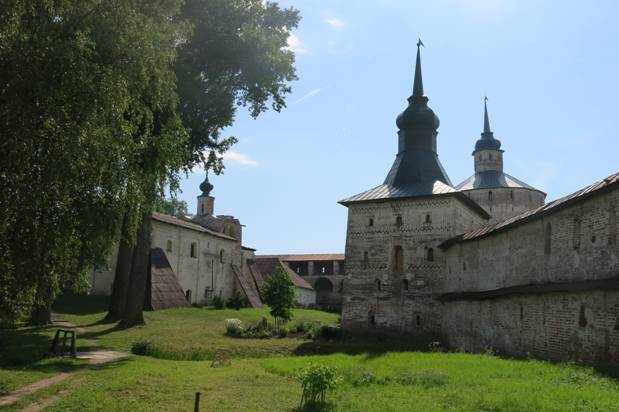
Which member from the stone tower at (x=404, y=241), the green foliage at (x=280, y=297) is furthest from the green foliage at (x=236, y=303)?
the stone tower at (x=404, y=241)

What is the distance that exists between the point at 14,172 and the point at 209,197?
142ft

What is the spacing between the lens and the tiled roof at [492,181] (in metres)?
40.0

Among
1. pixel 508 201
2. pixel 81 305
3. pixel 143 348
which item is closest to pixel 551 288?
pixel 143 348

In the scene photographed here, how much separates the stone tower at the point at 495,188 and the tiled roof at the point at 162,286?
20.3 m

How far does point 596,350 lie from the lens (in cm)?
1262

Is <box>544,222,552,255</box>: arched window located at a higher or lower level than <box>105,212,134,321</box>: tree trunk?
higher

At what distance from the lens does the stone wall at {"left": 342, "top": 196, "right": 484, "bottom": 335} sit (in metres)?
26.8

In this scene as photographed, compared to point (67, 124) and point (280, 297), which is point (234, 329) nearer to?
point (280, 297)

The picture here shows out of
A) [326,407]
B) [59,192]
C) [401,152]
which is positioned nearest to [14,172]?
[59,192]

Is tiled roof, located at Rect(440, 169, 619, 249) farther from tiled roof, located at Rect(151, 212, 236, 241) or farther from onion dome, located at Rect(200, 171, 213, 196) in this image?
onion dome, located at Rect(200, 171, 213, 196)

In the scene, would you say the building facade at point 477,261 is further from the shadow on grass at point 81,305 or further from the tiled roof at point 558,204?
the shadow on grass at point 81,305

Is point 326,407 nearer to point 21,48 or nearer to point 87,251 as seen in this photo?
point 87,251

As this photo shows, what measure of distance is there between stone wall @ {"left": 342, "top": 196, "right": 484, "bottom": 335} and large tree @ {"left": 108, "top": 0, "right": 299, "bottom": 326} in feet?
26.5

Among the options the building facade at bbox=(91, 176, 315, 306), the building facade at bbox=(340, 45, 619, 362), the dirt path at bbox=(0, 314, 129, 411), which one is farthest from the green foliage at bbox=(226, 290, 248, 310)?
the dirt path at bbox=(0, 314, 129, 411)
